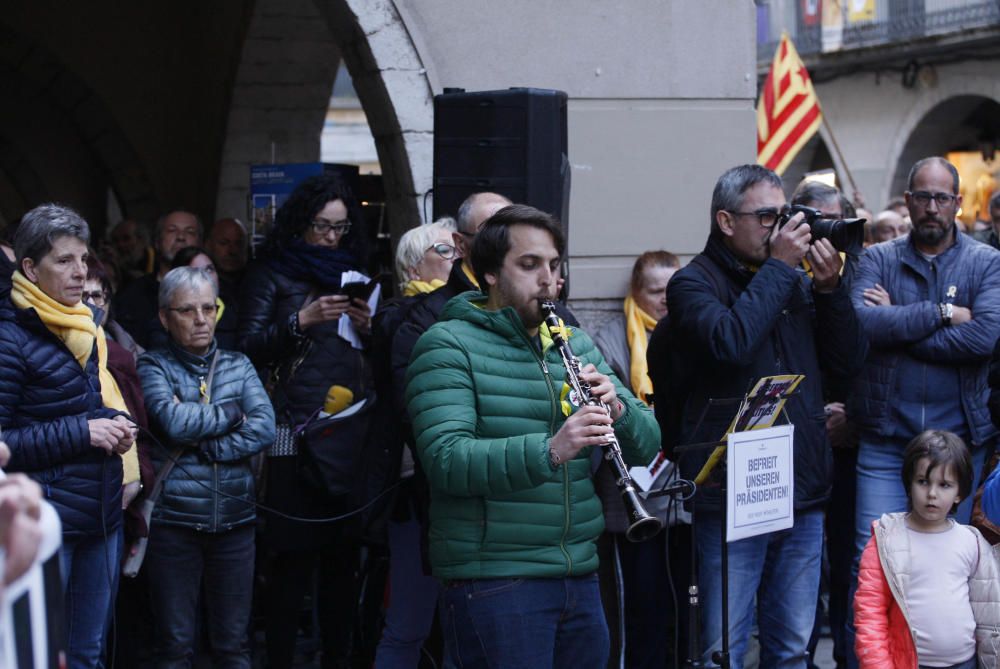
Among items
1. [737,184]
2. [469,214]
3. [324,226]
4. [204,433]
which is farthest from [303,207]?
[737,184]

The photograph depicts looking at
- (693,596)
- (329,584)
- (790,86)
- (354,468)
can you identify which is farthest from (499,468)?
(790,86)

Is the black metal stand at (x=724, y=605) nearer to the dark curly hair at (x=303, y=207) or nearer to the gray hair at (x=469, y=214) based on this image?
the gray hair at (x=469, y=214)

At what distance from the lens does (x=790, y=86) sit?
10.1 m

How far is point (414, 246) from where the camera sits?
5.45 meters

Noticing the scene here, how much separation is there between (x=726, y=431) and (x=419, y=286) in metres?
1.29

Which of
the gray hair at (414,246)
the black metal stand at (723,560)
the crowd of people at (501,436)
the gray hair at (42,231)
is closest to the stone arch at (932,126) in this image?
the crowd of people at (501,436)

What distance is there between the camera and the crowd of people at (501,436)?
394 cm

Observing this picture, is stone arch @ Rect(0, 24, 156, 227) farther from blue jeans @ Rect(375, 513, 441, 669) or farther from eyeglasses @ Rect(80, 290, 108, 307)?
blue jeans @ Rect(375, 513, 441, 669)

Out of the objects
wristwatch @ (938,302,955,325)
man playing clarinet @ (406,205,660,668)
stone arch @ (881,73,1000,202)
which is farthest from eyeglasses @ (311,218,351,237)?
stone arch @ (881,73,1000,202)

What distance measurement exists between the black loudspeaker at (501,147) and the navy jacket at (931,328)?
4.32ft

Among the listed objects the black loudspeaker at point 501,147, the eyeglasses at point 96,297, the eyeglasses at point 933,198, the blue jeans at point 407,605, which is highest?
the black loudspeaker at point 501,147

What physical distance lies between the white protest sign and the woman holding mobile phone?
1869mm

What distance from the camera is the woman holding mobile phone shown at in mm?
5957

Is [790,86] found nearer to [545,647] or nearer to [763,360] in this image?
[763,360]
